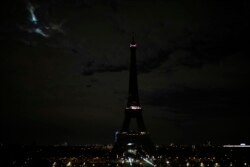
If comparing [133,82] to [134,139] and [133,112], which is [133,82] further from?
[134,139]

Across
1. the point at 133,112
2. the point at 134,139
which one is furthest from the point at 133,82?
the point at 134,139

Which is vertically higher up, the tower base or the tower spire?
the tower spire

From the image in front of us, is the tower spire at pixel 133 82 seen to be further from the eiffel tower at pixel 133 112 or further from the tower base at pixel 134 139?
the tower base at pixel 134 139

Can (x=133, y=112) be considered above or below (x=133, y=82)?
Answer: below

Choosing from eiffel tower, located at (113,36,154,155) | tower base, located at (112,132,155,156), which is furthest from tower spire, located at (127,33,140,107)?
tower base, located at (112,132,155,156)

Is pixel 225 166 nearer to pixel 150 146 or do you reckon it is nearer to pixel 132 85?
pixel 132 85

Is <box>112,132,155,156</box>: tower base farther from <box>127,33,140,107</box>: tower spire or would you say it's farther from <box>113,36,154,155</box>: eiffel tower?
<box>127,33,140,107</box>: tower spire

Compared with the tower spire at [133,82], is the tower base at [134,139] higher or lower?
lower

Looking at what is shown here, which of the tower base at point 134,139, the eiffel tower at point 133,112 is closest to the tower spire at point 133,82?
the eiffel tower at point 133,112

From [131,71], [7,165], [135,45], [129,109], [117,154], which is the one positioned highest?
[135,45]

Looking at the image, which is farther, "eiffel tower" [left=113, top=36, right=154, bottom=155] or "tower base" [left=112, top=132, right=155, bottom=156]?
"tower base" [left=112, top=132, right=155, bottom=156]

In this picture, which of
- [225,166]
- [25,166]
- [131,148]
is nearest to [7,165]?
[25,166]
